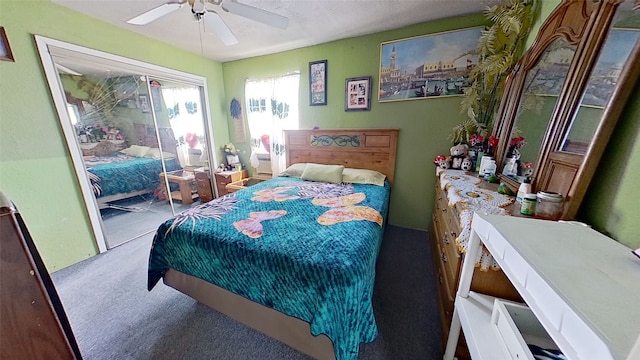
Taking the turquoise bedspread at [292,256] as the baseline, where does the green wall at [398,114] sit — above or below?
above

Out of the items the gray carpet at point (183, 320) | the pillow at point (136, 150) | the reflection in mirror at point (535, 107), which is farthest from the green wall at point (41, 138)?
the reflection in mirror at point (535, 107)

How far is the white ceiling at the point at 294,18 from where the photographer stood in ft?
6.29

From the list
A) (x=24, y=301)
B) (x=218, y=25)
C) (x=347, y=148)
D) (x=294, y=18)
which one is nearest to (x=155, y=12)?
(x=218, y=25)

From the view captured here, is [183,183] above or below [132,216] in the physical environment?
above

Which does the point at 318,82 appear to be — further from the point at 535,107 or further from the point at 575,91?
the point at 575,91

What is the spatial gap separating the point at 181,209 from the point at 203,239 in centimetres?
240

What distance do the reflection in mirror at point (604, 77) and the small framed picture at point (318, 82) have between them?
241cm

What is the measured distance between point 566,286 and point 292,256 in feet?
3.25

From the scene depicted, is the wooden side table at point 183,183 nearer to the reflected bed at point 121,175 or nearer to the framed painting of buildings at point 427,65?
the reflected bed at point 121,175

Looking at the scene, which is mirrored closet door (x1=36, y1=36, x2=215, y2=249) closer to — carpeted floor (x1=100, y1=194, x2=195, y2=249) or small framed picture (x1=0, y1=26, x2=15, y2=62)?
carpeted floor (x1=100, y1=194, x2=195, y2=249)

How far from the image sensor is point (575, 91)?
984mm

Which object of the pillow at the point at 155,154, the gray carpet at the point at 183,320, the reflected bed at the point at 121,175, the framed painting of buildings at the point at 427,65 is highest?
the framed painting of buildings at the point at 427,65

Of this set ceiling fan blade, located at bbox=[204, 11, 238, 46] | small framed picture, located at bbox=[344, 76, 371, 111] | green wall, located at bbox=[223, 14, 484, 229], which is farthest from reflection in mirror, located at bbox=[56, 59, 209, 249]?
small framed picture, located at bbox=[344, 76, 371, 111]

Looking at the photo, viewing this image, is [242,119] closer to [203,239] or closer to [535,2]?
[203,239]
